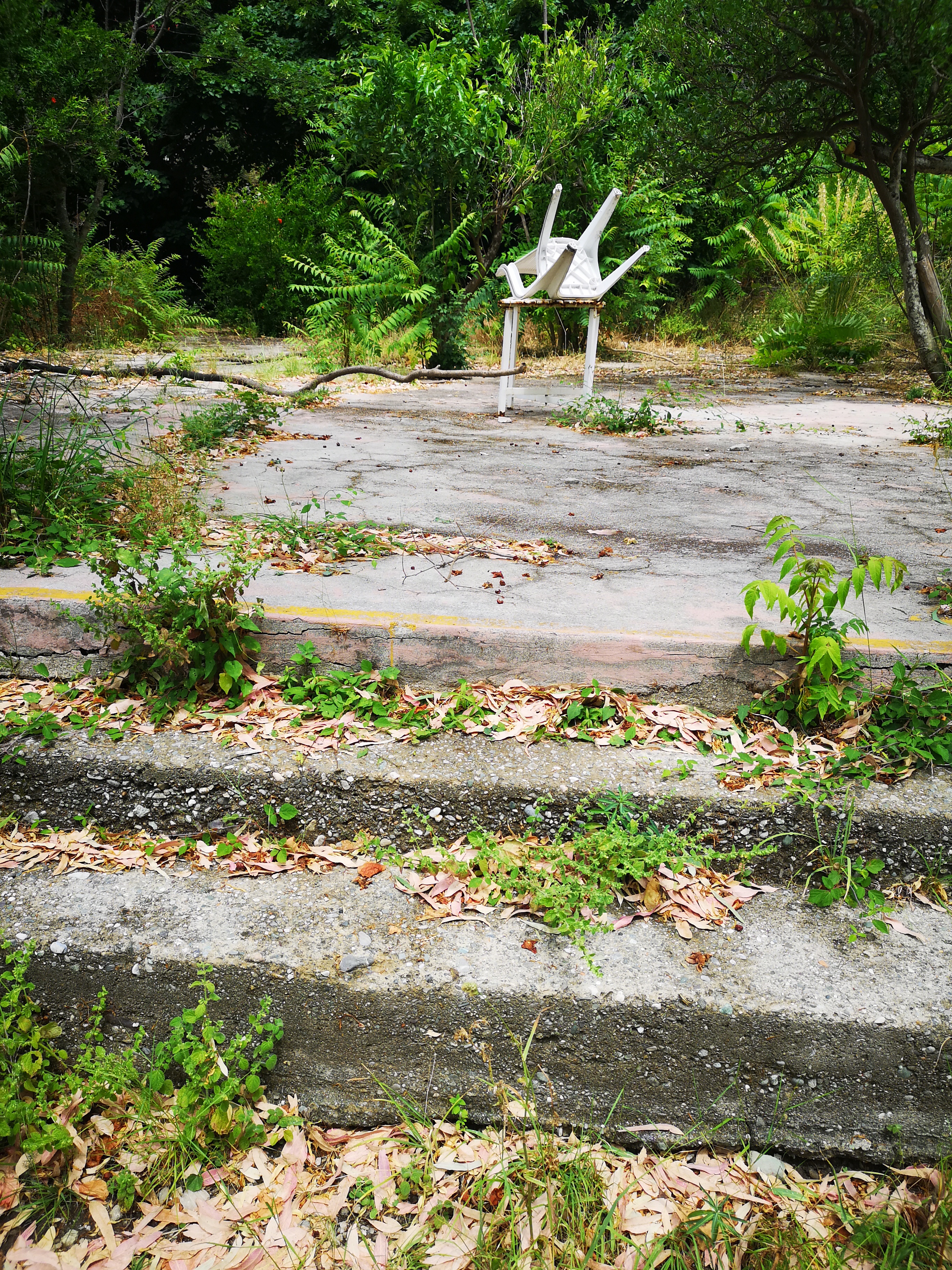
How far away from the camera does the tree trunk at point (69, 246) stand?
352 inches

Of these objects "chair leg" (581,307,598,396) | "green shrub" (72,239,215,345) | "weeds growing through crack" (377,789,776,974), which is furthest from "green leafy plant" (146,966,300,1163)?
"green shrub" (72,239,215,345)

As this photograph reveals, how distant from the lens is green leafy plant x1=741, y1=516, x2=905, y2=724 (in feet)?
7.41

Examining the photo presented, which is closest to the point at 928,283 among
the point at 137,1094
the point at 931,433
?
the point at 931,433

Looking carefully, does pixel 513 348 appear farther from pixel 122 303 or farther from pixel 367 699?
pixel 122 303

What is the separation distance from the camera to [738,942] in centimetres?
187

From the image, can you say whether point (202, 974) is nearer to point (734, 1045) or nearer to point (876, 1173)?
point (734, 1045)

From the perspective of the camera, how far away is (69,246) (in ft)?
30.0

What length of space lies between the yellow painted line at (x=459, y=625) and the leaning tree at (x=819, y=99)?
19.2 feet

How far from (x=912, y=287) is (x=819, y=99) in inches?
74.0

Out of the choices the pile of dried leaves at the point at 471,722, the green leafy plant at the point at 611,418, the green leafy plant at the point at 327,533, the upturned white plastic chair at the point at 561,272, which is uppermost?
the upturned white plastic chair at the point at 561,272

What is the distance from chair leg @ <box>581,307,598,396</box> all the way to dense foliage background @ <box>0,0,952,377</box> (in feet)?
8.42

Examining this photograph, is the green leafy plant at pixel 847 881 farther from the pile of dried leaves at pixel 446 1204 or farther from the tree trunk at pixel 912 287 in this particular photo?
the tree trunk at pixel 912 287

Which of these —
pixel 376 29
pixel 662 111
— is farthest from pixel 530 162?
pixel 376 29

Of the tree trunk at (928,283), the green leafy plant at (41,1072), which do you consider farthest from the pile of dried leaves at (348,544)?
the tree trunk at (928,283)
